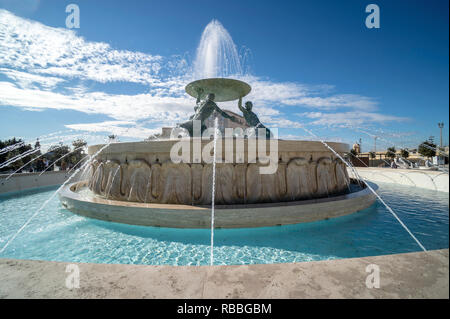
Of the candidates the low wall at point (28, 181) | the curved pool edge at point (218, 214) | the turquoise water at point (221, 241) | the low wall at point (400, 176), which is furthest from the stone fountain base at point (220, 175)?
the low wall at point (28, 181)

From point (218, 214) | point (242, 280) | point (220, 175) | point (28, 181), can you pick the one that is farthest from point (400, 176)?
point (28, 181)

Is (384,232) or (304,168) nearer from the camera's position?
(384,232)

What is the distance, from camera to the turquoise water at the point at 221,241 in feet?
12.5

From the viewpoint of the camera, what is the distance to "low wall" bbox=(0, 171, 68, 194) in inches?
426

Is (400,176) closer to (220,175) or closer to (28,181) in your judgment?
(220,175)

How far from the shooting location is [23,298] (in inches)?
60.2

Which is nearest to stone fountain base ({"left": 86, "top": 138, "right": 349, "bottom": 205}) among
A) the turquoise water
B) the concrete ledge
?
the turquoise water

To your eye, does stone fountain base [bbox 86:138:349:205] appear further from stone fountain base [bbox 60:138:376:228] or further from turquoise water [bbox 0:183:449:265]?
turquoise water [bbox 0:183:449:265]

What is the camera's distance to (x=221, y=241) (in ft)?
14.7

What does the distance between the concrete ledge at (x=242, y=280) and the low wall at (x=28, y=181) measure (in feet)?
41.6

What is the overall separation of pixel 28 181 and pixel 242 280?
15557 millimetres
